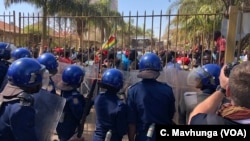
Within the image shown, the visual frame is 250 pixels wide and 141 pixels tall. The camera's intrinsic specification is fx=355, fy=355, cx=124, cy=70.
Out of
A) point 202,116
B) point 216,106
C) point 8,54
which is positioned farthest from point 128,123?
point 8,54

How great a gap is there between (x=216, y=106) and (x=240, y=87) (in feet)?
1.71

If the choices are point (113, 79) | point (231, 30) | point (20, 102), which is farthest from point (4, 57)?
point (231, 30)

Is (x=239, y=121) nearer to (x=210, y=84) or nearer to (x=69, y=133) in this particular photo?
Result: (x=210, y=84)

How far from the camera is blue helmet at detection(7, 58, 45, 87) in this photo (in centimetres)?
329

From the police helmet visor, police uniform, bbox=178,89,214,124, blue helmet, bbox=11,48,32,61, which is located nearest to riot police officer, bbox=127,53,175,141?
police uniform, bbox=178,89,214,124

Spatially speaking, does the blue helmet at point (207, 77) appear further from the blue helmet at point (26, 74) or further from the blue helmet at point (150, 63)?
the blue helmet at point (26, 74)

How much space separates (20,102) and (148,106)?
1.63 meters

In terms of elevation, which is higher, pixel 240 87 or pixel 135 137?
pixel 240 87

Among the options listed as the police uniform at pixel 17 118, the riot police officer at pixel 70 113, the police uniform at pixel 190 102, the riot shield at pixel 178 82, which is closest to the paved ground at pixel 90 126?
the riot police officer at pixel 70 113

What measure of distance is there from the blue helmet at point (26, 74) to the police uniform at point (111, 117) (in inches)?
44.8

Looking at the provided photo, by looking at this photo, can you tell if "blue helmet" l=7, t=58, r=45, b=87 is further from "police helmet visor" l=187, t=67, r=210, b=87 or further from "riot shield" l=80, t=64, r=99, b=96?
"riot shield" l=80, t=64, r=99, b=96

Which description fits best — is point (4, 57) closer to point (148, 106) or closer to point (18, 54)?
point (18, 54)

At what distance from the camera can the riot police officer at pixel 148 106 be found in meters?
4.11

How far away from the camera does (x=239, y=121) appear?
1.89 m
